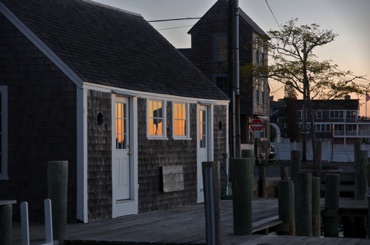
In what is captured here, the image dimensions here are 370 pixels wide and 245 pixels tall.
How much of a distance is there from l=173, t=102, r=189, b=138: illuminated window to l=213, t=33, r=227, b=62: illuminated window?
114 ft

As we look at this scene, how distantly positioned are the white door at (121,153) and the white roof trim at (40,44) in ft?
5.59

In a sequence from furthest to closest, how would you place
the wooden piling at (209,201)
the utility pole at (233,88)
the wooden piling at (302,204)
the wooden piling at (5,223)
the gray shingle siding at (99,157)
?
the utility pole at (233,88) < the gray shingle siding at (99,157) < the wooden piling at (302,204) < the wooden piling at (5,223) < the wooden piling at (209,201)

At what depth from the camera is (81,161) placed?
17203 mm

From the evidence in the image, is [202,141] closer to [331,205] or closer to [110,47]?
[331,205]

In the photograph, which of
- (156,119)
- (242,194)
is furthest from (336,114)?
(242,194)

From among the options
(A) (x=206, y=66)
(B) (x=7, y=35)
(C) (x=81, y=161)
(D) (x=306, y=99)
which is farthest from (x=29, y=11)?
(A) (x=206, y=66)

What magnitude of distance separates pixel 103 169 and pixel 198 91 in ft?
19.5

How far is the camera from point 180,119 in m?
22.0

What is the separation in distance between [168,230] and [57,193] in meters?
2.55

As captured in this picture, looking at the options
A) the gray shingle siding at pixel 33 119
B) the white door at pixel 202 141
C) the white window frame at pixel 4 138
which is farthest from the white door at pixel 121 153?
the white door at pixel 202 141

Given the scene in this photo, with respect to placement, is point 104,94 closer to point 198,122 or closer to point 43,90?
point 43,90

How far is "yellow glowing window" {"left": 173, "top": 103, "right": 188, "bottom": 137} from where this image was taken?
71.3ft

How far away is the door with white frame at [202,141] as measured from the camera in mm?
23312

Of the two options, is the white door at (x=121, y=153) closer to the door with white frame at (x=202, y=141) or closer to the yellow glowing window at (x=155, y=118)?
the yellow glowing window at (x=155, y=118)
